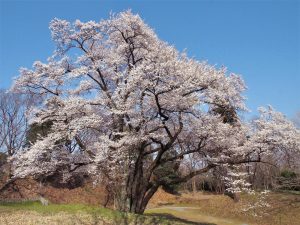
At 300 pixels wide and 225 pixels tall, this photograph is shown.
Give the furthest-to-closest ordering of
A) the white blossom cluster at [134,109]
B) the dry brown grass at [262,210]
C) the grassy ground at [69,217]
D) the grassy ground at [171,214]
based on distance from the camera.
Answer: the dry brown grass at [262,210], the white blossom cluster at [134,109], the grassy ground at [171,214], the grassy ground at [69,217]

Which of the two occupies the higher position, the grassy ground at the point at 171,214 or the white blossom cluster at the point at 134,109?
the white blossom cluster at the point at 134,109

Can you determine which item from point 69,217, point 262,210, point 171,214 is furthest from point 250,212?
point 69,217

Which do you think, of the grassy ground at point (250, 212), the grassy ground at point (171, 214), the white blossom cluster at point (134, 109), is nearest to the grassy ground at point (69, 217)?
the grassy ground at point (171, 214)

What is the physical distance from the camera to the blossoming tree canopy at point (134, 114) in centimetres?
1252

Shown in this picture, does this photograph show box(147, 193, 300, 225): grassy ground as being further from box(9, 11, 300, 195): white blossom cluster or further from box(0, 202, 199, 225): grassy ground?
box(0, 202, 199, 225): grassy ground

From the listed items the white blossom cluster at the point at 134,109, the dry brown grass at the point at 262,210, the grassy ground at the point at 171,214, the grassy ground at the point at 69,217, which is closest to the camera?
the grassy ground at the point at 69,217

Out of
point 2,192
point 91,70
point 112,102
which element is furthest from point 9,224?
point 2,192

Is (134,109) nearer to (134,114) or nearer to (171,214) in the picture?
(134,114)

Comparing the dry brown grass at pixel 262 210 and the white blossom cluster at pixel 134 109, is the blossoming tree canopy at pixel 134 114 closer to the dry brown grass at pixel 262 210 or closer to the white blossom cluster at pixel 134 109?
the white blossom cluster at pixel 134 109

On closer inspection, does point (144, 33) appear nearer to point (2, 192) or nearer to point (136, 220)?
point (136, 220)

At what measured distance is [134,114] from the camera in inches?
519

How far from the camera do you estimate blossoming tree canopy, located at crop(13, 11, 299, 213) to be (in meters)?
12.5

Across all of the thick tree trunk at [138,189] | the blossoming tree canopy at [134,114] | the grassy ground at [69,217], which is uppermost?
the blossoming tree canopy at [134,114]

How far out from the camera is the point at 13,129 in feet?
88.6
